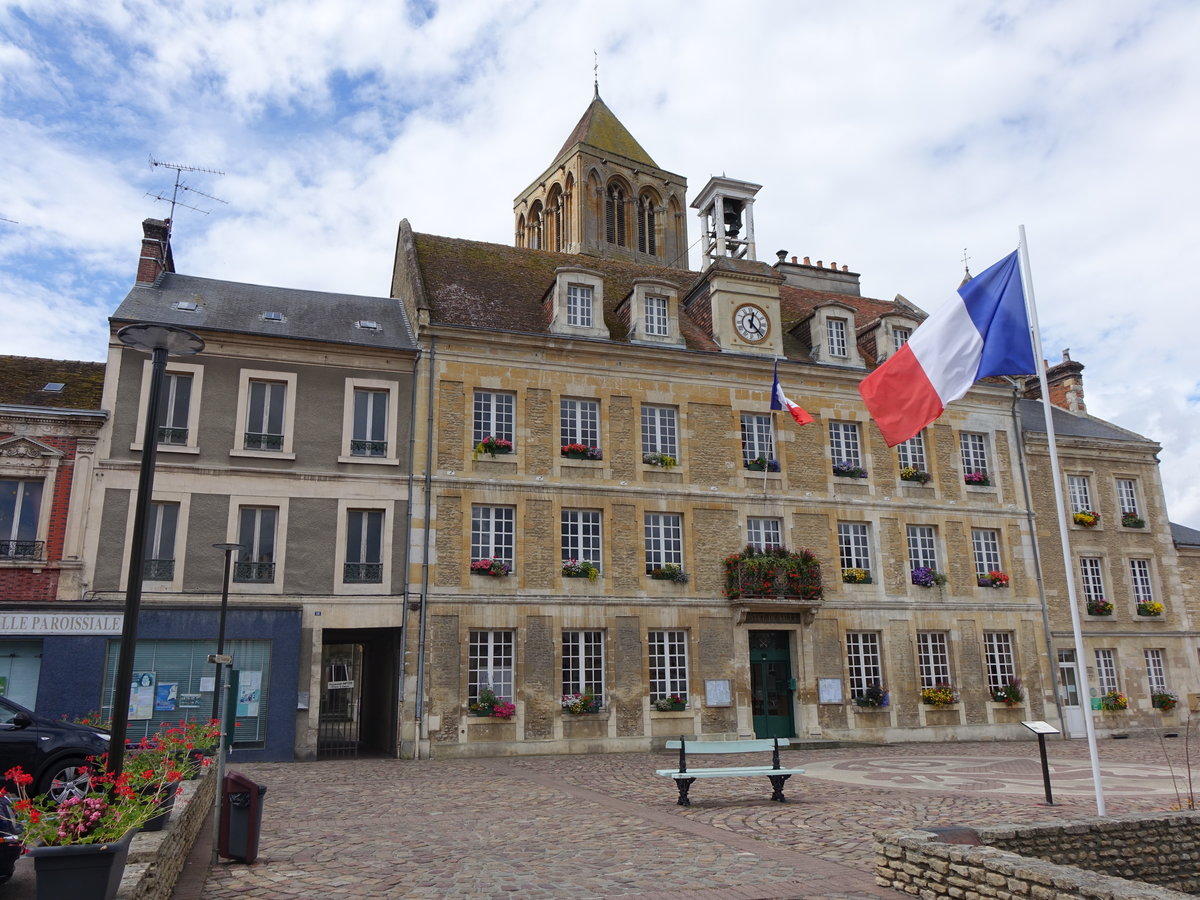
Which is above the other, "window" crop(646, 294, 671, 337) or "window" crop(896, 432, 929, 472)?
"window" crop(646, 294, 671, 337)

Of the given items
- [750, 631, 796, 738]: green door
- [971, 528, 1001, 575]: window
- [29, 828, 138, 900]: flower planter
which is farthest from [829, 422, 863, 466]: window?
[29, 828, 138, 900]: flower planter

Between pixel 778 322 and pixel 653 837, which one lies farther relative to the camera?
pixel 778 322

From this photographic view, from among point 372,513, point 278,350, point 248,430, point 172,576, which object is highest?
point 278,350

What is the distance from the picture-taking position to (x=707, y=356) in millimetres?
22750

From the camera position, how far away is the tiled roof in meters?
47.3

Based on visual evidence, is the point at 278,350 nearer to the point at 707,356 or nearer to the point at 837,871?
the point at 707,356

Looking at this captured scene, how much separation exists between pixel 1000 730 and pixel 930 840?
57.7ft

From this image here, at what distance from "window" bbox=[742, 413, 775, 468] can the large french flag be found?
1093 centimetres

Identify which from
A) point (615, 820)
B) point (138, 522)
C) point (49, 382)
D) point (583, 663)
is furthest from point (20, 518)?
point (615, 820)

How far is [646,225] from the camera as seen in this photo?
47.7 meters

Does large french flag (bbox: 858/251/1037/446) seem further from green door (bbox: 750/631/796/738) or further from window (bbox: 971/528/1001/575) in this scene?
window (bbox: 971/528/1001/575)

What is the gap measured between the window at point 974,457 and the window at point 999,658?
3929 mm

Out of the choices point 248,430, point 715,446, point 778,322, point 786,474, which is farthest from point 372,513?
point 778,322

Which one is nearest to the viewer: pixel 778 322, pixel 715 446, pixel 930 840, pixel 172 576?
pixel 930 840
